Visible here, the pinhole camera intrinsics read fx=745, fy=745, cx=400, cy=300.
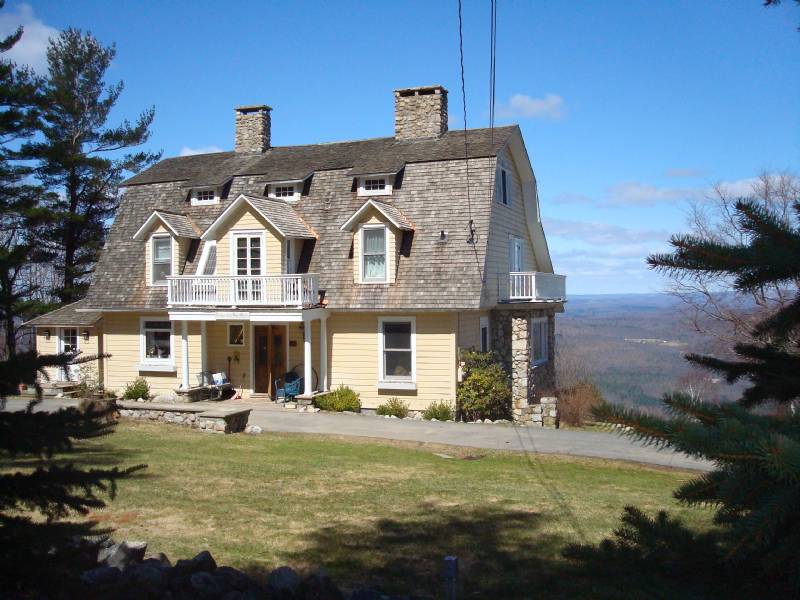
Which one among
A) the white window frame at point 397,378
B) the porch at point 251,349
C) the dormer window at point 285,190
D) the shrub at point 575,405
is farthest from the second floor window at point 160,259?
the shrub at point 575,405

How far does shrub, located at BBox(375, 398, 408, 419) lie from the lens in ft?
74.1

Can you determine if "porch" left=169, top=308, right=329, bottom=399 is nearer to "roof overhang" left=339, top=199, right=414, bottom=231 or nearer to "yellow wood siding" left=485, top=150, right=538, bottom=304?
"roof overhang" left=339, top=199, right=414, bottom=231

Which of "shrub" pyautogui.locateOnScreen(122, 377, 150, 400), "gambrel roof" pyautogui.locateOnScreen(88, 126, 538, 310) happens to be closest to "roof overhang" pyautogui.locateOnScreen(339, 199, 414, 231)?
"gambrel roof" pyautogui.locateOnScreen(88, 126, 538, 310)

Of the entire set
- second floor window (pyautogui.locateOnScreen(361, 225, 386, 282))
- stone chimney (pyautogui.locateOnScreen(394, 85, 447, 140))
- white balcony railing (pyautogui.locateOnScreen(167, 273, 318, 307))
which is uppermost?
stone chimney (pyautogui.locateOnScreen(394, 85, 447, 140))

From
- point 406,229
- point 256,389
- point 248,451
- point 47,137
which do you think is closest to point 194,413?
point 248,451

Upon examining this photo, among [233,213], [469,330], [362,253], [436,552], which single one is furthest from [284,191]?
[436,552]

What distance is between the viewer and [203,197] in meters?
27.5

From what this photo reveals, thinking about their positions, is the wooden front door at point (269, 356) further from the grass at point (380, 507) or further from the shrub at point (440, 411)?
the grass at point (380, 507)

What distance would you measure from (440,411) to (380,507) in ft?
38.3

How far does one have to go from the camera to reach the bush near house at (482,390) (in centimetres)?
2231

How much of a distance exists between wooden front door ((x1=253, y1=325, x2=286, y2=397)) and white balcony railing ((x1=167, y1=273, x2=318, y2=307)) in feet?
6.33

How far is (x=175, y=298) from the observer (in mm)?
A: 24562

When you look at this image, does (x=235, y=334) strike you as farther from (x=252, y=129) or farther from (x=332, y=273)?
(x=252, y=129)

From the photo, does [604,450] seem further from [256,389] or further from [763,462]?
[763,462]
